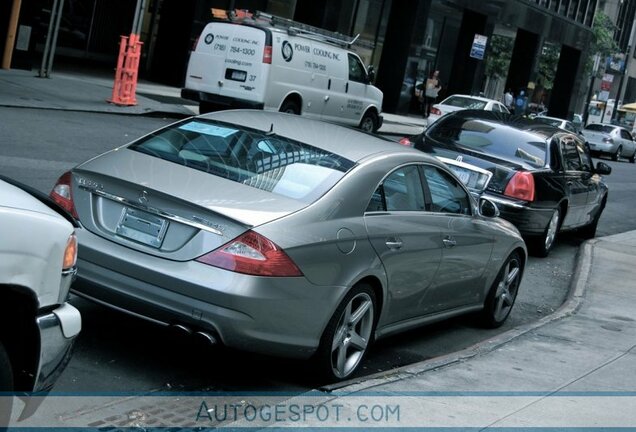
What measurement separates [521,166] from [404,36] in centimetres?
2529

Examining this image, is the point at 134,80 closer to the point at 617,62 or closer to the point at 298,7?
the point at 298,7

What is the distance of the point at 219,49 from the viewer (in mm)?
20016

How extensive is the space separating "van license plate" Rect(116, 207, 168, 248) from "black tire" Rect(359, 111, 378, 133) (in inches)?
709

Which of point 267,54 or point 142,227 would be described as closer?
point 142,227

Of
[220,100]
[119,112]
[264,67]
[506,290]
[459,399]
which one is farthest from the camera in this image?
[220,100]

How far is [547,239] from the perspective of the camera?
42.1 feet

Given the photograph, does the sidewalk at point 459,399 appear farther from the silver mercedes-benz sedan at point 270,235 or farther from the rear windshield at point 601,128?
the rear windshield at point 601,128

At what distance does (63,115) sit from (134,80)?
3.46 metres

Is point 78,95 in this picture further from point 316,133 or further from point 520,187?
point 316,133

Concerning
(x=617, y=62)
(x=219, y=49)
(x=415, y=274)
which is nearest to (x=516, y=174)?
(x=415, y=274)

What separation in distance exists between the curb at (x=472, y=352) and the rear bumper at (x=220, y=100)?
9.38 m

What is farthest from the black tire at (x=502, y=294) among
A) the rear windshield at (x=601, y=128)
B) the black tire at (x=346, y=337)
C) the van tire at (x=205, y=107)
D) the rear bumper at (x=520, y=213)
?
the rear windshield at (x=601, y=128)

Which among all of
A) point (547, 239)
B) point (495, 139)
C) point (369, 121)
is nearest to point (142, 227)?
point (495, 139)

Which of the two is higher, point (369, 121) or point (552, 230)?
point (369, 121)
